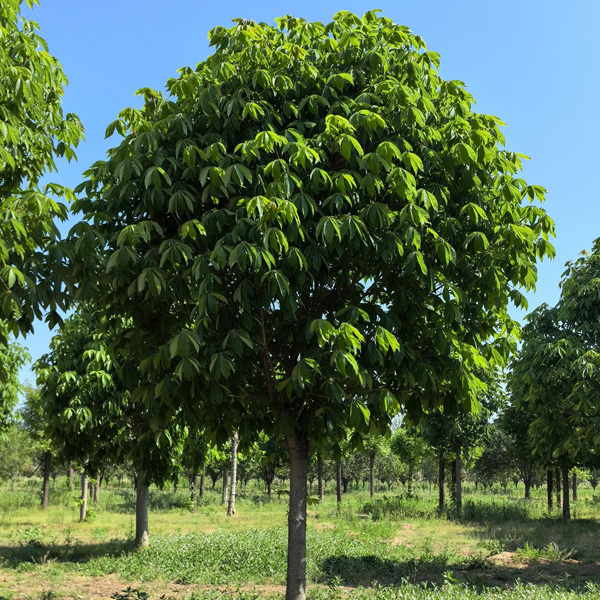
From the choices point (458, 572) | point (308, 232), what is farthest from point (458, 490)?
point (308, 232)

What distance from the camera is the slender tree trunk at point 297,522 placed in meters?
7.70

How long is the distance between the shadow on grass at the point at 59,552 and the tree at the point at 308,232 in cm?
986

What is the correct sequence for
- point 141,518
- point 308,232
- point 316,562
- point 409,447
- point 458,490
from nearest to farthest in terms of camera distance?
point 308,232 < point 316,562 < point 141,518 < point 458,490 < point 409,447

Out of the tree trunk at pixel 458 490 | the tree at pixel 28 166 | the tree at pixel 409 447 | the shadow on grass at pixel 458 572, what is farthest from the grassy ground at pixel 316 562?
the tree at pixel 409 447

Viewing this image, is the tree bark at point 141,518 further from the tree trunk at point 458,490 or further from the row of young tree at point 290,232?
the tree trunk at point 458,490

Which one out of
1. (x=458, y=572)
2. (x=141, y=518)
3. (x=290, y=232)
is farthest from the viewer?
(x=141, y=518)

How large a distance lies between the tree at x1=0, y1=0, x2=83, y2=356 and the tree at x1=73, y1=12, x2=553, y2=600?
0.40 metres

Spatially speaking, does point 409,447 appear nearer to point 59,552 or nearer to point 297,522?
point 59,552

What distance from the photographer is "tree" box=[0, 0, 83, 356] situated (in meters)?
5.65

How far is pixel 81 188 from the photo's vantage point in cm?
748

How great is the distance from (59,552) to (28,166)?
12.8 meters

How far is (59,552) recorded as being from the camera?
15805 mm

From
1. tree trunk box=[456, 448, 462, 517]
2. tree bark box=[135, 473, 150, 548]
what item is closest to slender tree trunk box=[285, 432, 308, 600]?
tree bark box=[135, 473, 150, 548]

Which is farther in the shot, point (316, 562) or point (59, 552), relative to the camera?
point (59, 552)
